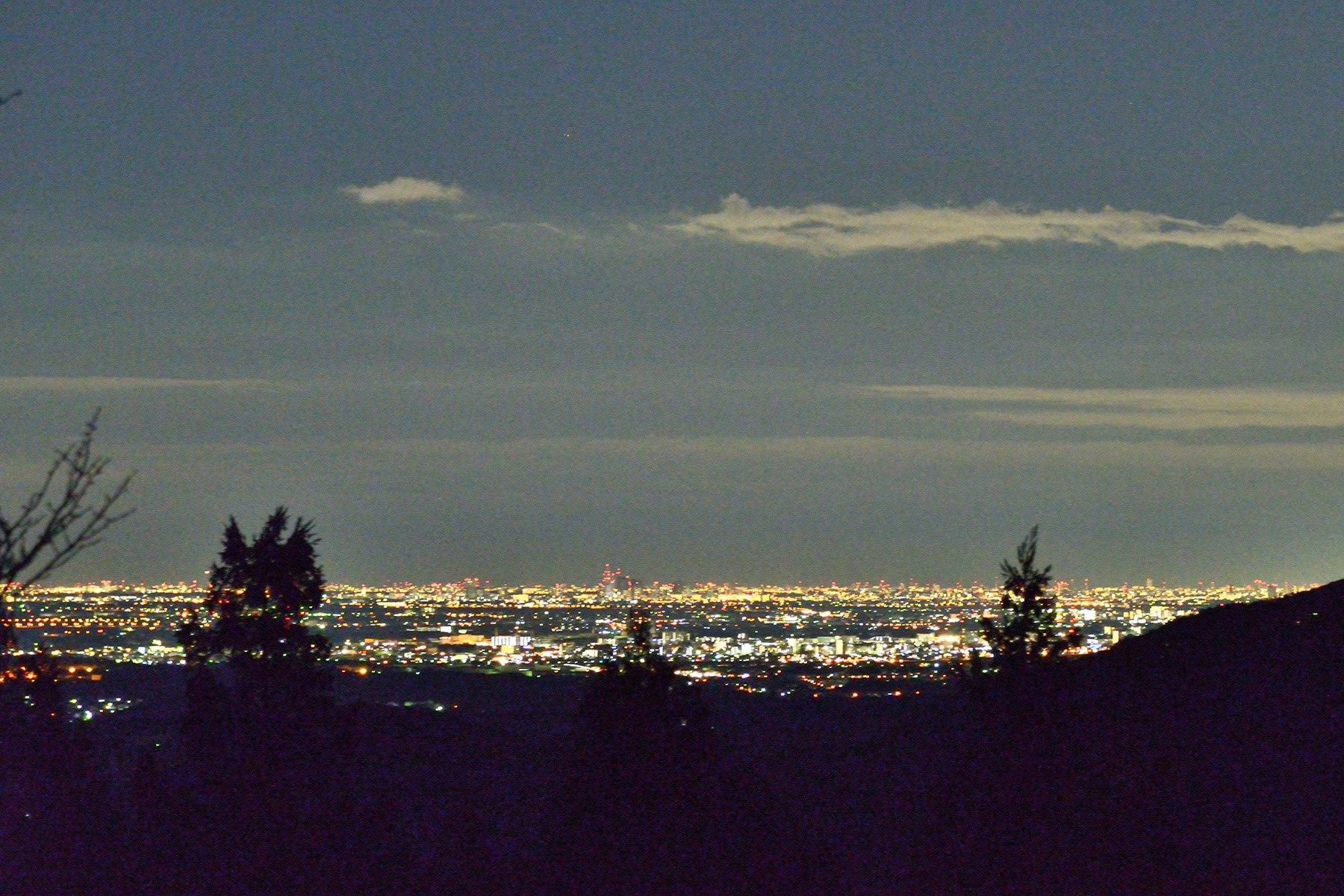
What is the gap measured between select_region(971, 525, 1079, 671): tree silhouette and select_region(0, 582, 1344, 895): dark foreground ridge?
614 millimetres

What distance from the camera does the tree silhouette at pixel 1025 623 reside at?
22.3m

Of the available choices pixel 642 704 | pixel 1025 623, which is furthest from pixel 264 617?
pixel 1025 623

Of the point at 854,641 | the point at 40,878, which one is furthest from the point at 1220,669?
the point at 854,641

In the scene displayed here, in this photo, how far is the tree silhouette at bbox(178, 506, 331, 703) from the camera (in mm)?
30469

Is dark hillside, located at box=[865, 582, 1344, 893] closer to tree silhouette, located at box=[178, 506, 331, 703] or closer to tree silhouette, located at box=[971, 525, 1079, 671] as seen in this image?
tree silhouette, located at box=[971, 525, 1079, 671]

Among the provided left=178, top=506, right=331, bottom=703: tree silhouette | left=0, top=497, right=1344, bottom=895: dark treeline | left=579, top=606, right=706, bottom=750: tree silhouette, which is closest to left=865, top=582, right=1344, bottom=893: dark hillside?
left=0, top=497, right=1344, bottom=895: dark treeline

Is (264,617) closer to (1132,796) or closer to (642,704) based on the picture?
(642,704)

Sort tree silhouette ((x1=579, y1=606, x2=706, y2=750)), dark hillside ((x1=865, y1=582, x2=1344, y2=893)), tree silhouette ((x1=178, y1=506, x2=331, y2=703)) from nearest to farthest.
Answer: dark hillside ((x1=865, y1=582, x2=1344, y2=893)) → tree silhouette ((x1=579, y1=606, x2=706, y2=750)) → tree silhouette ((x1=178, y1=506, x2=331, y2=703))

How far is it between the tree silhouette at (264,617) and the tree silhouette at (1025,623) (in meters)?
14.6

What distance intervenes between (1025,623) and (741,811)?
16.7 feet

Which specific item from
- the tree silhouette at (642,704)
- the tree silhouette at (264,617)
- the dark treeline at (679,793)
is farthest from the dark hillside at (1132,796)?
the tree silhouette at (264,617)

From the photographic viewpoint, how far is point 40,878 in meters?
15.3

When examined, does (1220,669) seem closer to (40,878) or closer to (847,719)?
(847,719)

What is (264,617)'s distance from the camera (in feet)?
101
